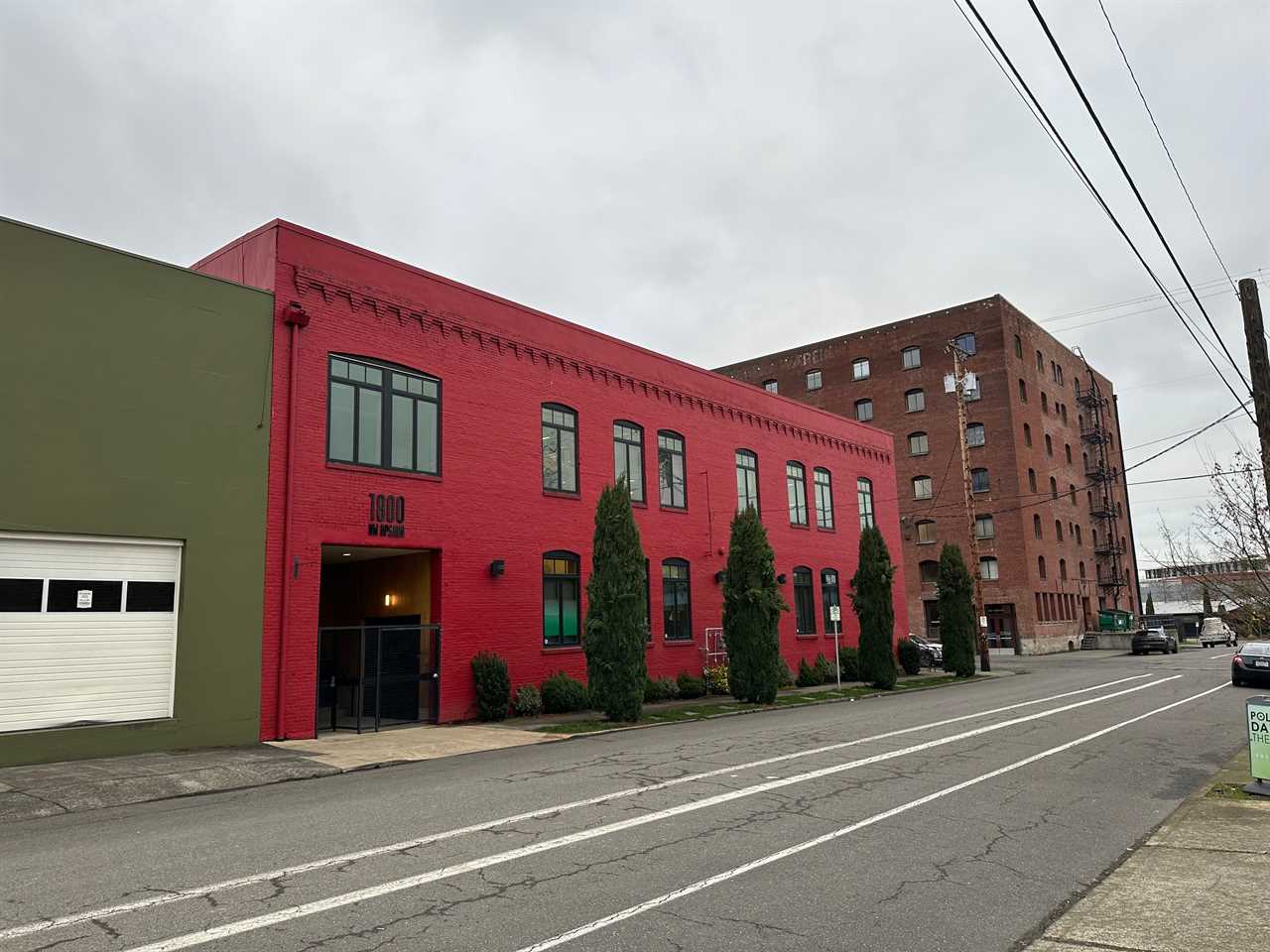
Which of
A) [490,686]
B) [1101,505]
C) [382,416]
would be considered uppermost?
[1101,505]

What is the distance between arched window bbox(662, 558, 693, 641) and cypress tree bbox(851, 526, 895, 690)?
582 cm

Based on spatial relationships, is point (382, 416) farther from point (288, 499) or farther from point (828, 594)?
point (828, 594)

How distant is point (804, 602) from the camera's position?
31016mm

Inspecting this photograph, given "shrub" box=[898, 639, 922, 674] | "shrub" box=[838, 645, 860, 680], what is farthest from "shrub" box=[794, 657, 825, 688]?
"shrub" box=[898, 639, 922, 674]

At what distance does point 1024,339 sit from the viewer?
58.3m

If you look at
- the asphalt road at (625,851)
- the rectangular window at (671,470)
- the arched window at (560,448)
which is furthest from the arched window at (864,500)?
the asphalt road at (625,851)

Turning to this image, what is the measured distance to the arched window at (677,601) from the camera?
82.2 ft

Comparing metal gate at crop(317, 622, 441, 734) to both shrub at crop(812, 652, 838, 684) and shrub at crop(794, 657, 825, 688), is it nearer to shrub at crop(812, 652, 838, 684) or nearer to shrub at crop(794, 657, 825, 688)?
shrub at crop(794, 657, 825, 688)

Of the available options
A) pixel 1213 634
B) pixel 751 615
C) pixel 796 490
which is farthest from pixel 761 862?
pixel 1213 634

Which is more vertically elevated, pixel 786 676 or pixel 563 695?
pixel 563 695

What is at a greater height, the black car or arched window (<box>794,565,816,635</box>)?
arched window (<box>794,565,816,635</box>)

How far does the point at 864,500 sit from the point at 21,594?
1136 inches

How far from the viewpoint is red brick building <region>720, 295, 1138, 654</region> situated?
176ft

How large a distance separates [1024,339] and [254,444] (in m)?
53.5
